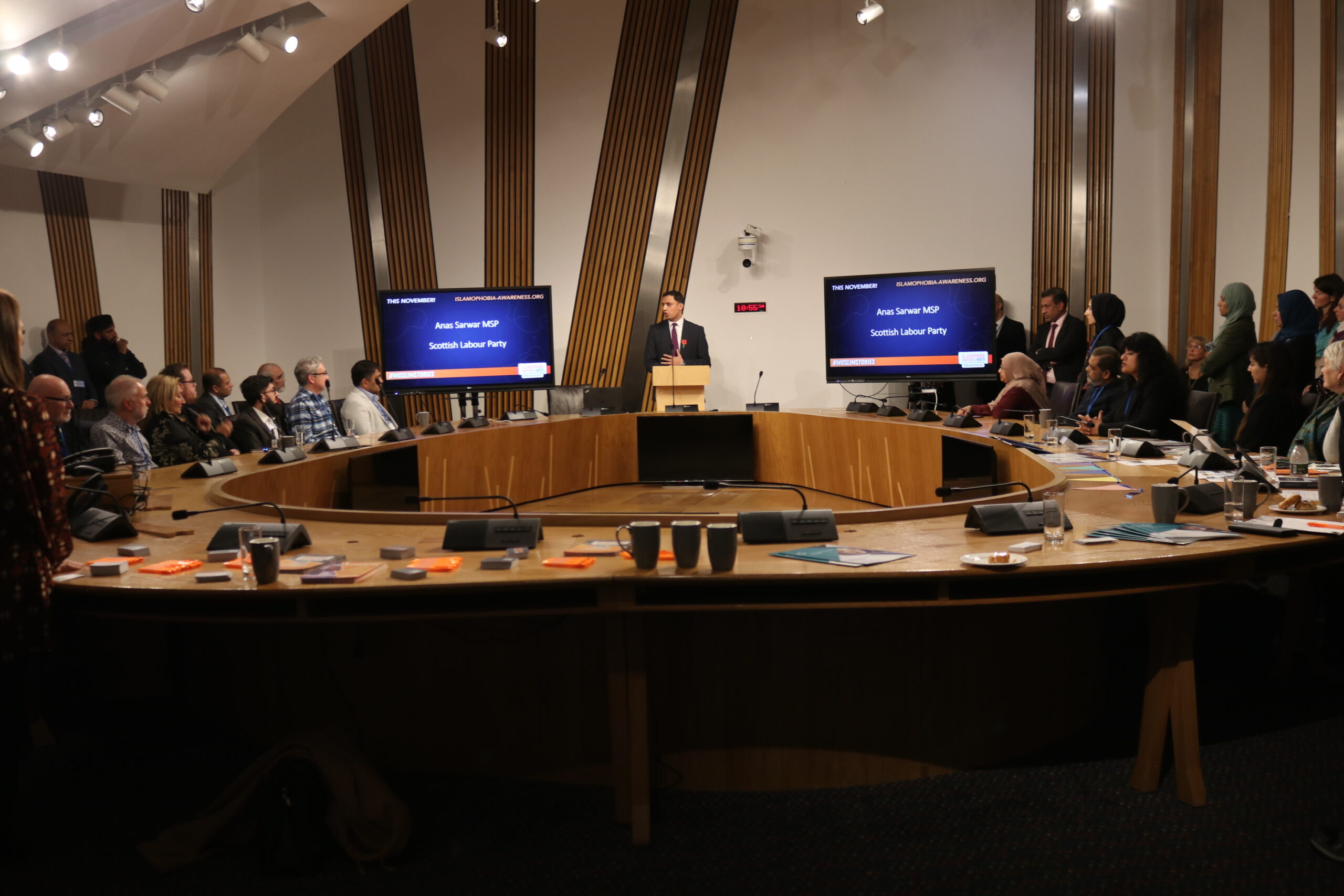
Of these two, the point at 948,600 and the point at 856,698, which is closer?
the point at 948,600

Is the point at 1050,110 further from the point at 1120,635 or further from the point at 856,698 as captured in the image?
the point at 856,698

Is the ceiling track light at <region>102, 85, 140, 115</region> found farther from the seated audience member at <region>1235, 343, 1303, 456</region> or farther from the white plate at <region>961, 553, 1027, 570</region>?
the seated audience member at <region>1235, 343, 1303, 456</region>

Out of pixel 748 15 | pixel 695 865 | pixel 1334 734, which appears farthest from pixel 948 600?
pixel 748 15

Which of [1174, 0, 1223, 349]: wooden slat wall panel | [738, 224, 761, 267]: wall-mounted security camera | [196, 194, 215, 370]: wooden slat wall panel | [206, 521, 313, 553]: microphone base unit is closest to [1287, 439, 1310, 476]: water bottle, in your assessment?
[206, 521, 313, 553]: microphone base unit

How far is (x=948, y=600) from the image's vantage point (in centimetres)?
197

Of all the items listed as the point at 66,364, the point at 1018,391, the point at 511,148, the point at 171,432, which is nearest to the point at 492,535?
the point at 171,432

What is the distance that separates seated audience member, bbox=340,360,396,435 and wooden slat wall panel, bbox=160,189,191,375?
3.12 meters

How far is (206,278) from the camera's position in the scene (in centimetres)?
859

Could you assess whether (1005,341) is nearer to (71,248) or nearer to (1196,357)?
(1196,357)

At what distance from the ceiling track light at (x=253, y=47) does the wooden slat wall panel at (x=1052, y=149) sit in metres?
5.75

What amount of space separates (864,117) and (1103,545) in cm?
665

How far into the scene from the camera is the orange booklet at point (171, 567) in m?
2.16

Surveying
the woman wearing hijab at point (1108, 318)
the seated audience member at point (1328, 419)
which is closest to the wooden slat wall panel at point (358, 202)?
the woman wearing hijab at point (1108, 318)

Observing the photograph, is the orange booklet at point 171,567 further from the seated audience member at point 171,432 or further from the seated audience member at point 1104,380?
the seated audience member at point 1104,380
